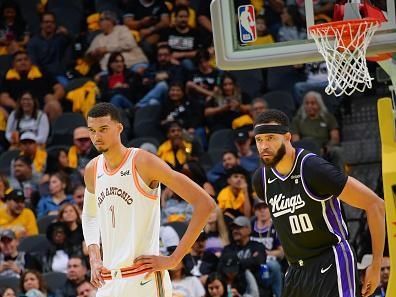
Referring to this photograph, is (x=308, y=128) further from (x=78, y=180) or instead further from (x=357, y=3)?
(x=357, y=3)

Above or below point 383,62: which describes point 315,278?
below

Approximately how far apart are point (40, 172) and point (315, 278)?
7.48 metres

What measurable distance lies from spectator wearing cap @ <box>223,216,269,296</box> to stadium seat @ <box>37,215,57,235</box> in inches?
98.0

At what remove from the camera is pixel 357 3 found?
735 centimetres

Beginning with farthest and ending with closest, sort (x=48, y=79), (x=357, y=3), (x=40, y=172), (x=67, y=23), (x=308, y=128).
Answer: (x=67, y=23), (x=48, y=79), (x=40, y=172), (x=308, y=128), (x=357, y=3)

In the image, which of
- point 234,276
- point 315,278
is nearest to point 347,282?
point 315,278

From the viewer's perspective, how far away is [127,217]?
626 cm

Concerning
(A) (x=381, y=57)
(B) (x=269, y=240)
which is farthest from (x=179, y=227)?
(A) (x=381, y=57)

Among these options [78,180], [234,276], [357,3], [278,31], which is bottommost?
[234,276]

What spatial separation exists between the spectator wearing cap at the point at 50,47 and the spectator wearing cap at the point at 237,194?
187 inches

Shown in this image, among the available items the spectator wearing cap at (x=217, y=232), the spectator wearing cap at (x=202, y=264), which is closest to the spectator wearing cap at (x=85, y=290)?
the spectator wearing cap at (x=202, y=264)

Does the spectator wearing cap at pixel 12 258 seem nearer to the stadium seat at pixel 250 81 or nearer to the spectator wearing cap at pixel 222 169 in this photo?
the spectator wearing cap at pixel 222 169

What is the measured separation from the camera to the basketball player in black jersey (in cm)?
609

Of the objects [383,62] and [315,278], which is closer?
[315,278]
